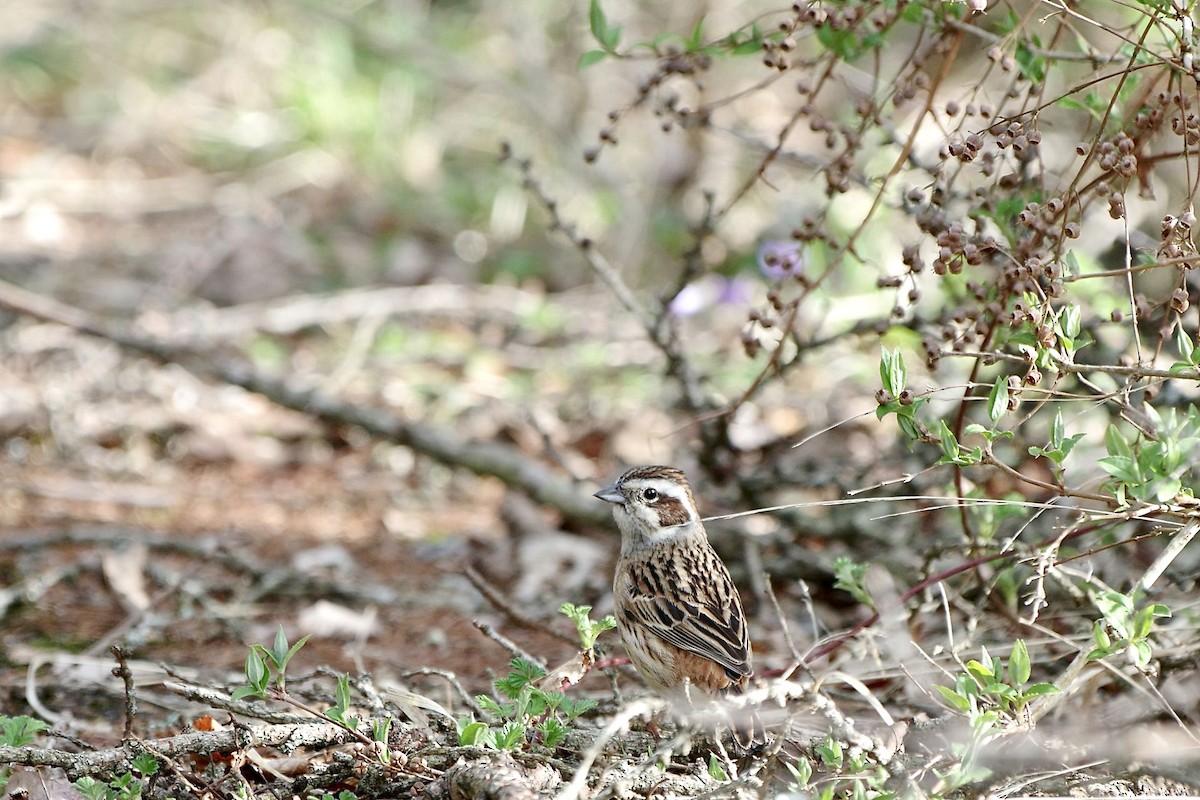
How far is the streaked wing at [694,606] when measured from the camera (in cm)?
380

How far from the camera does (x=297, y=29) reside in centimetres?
1105

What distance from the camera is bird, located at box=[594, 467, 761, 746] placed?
3.84 metres

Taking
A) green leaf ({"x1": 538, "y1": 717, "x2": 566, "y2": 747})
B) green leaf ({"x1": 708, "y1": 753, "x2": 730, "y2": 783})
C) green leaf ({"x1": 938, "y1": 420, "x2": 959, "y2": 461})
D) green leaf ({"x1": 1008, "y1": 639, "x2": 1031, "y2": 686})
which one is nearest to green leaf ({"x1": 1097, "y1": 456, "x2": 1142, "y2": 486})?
green leaf ({"x1": 938, "y1": 420, "x2": 959, "y2": 461})

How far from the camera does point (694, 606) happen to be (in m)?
3.93

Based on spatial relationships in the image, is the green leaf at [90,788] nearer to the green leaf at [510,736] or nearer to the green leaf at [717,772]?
the green leaf at [510,736]

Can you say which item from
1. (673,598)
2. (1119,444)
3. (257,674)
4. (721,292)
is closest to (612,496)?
(673,598)

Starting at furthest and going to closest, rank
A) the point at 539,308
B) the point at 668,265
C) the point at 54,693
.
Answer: the point at 668,265, the point at 539,308, the point at 54,693

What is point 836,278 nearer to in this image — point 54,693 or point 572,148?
point 572,148

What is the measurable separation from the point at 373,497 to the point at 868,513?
8.94 feet

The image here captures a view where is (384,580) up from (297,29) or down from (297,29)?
down

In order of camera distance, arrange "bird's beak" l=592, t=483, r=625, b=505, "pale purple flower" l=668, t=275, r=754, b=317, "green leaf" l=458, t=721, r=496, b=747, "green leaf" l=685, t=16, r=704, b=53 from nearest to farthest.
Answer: "green leaf" l=458, t=721, r=496, b=747 → "green leaf" l=685, t=16, r=704, b=53 → "bird's beak" l=592, t=483, r=625, b=505 → "pale purple flower" l=668, t=275, r=754, b=317

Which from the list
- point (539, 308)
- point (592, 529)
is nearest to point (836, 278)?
point (539, 308)

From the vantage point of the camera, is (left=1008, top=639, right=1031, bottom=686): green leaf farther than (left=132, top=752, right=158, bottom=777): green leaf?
No

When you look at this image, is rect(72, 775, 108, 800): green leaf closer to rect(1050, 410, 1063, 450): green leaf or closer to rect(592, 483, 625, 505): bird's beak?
rect(592, 483, 625, 505): bird's beak
